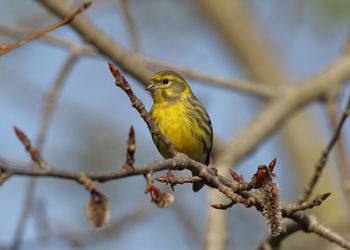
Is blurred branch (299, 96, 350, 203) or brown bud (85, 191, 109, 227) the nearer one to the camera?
brown bud (85, 191, 109, 227)

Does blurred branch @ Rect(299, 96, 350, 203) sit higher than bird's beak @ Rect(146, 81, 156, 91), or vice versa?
bird's beak @ Rect(146, 81, 156, 91)

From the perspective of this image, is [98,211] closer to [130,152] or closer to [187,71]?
[130,152]

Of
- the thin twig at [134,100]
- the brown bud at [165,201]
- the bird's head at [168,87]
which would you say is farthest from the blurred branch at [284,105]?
the brown bud at [165,201]

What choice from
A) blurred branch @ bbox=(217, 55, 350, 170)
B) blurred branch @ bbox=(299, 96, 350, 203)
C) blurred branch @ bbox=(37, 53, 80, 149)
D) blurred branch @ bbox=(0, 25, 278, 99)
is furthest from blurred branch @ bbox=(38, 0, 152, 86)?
blurred branch @ bbox=(299, 96, 350, 203)

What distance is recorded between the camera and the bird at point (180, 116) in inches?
204

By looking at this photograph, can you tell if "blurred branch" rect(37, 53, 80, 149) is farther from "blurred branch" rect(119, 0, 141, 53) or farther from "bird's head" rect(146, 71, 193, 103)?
"bird's head" rect(146, 71, 193, 103)

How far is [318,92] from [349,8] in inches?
131

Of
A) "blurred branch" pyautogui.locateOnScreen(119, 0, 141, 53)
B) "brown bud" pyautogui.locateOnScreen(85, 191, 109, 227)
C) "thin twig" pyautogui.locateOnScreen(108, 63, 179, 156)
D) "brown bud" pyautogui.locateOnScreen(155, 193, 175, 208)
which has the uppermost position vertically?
"blurred branch" pyautogui.locateOnScreen(119, 0, 141, 53)

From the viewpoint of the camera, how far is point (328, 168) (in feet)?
30.9

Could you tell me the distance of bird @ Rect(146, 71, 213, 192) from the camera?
519cm

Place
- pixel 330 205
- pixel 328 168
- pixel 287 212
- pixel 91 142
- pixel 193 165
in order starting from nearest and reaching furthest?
pixel 193 165 < pixel 287 212 < pixel 330 205 < pixel 328 168 < pixel 91 142

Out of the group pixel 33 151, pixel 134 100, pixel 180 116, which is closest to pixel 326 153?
pixel 134 100

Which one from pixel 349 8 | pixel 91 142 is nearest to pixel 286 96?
pixel 349 8

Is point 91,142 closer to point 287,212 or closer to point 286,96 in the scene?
point 286,96
